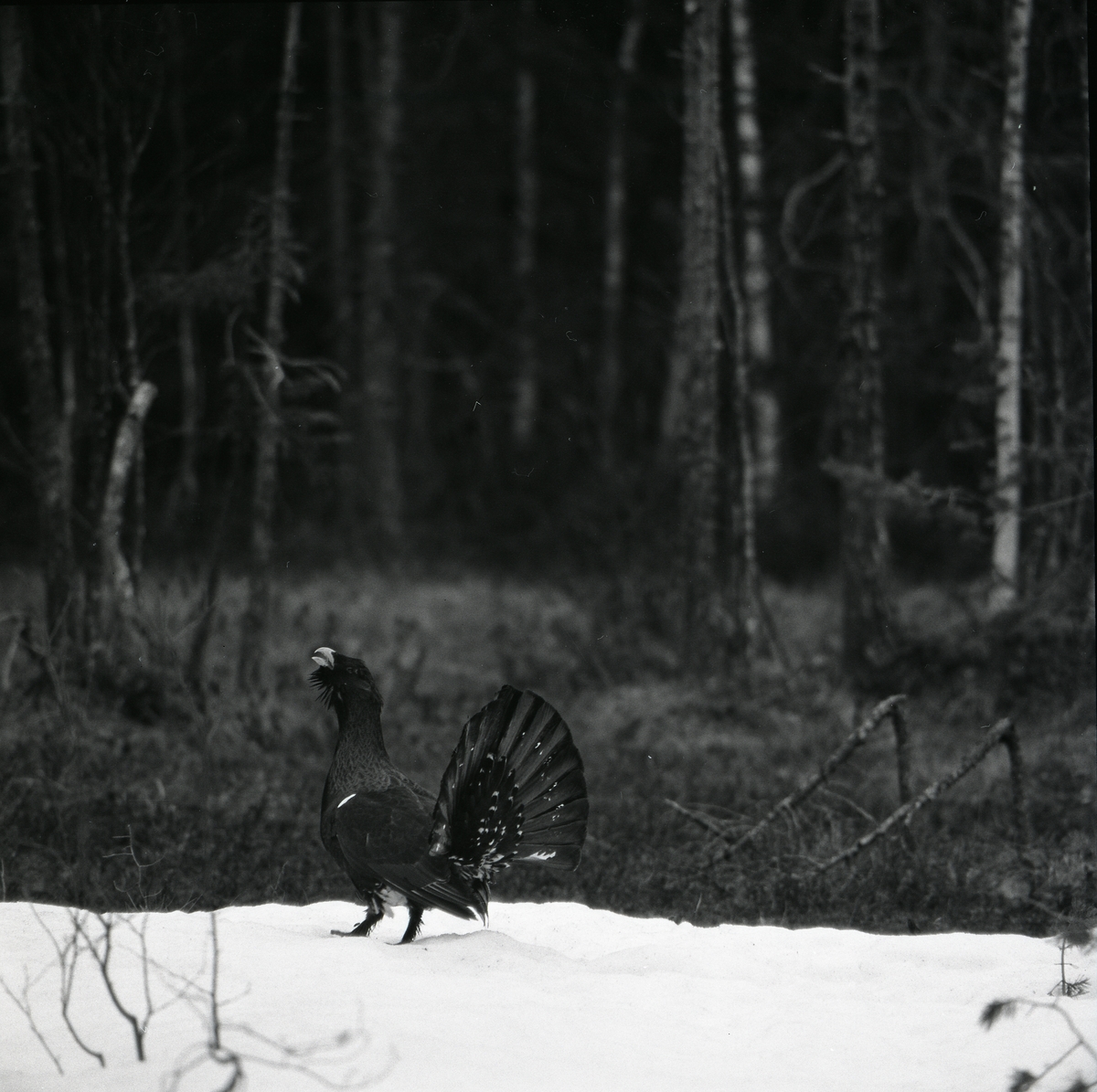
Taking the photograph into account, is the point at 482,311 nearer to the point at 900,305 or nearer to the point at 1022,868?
the point at 900,305

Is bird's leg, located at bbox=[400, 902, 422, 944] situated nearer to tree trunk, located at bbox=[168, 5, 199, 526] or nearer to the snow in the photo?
the snow

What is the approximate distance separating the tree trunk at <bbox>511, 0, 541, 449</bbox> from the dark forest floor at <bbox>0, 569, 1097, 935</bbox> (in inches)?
322

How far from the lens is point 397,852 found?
517 centimetres

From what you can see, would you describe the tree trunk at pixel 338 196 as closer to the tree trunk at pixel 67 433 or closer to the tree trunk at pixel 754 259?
the tree trunk at pixel 754 259

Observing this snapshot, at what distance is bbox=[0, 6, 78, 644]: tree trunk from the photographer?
9.52 meters

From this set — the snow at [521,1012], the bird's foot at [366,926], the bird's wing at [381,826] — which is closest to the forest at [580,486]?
the snow at [521,1012]

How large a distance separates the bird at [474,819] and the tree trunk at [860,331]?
274 inches

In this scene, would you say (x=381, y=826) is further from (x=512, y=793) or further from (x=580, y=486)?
(x=580, y=486)

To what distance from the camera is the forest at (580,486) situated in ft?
24.8

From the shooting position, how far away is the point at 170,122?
16.2 meters

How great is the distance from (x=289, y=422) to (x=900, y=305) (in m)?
11.7

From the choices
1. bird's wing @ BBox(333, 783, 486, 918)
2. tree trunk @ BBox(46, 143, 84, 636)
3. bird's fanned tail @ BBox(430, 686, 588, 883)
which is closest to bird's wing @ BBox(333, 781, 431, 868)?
bird's wing @ BBox(333, 783, 486, 918)

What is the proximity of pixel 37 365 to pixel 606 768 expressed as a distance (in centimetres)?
484

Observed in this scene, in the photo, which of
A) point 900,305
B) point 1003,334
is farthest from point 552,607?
point 900,305
